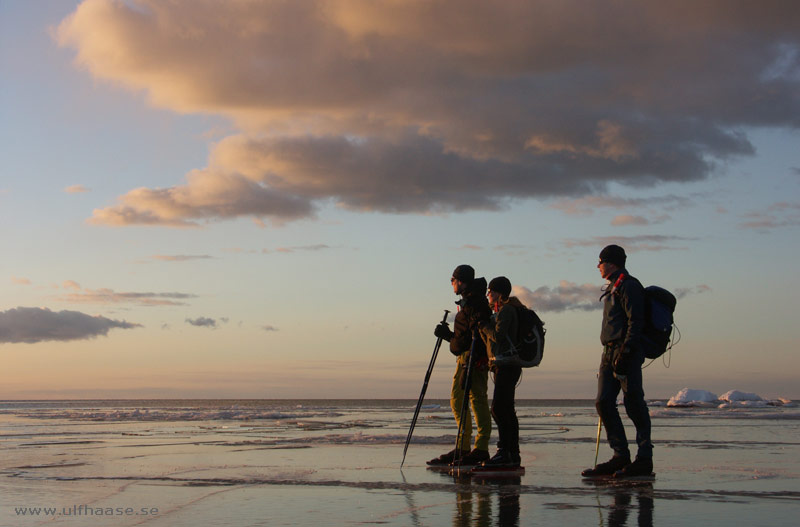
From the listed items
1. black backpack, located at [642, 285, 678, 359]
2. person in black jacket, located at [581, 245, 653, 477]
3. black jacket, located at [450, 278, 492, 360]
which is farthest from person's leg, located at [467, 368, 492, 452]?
black backpack, located at [642, 285, 678, 359]

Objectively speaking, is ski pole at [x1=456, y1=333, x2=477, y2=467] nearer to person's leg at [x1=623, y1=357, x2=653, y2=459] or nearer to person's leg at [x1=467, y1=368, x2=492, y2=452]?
person's leg at [x1=467, y1=368, x2=492, y2=452]

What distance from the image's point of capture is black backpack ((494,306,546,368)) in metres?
8.55

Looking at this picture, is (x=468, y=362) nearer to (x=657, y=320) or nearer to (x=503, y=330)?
(x=503, y=330)

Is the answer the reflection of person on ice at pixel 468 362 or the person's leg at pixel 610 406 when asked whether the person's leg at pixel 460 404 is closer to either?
the reflection of person on ice at pixel 468 362

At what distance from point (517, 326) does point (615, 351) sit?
1.09 m

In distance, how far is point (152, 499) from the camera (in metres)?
6.42

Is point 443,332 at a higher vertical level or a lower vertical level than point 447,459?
higher

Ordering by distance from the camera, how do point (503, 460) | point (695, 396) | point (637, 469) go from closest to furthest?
point (637, 469)
point (503, 460)
point (695, 396)

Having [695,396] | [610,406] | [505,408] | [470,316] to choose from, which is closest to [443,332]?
[470,316]

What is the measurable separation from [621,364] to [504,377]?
4.33ft

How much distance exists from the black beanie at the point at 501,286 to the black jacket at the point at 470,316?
102 millimetres

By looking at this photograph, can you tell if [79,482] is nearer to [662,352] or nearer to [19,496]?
[19,496]

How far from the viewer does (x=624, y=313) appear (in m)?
7.96

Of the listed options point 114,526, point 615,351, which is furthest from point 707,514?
point 114,526
